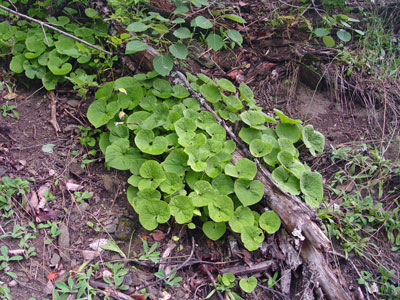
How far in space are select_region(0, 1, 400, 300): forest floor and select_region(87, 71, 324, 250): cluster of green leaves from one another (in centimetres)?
18

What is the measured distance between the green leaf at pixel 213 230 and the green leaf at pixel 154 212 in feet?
0.91

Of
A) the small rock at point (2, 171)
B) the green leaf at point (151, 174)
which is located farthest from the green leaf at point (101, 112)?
the small rock at point (2, 171)

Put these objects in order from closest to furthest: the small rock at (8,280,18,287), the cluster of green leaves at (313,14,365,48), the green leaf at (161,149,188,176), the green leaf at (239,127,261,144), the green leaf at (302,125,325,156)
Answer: the small rock at (8,280,18,287) → the green leaf at (161,149,188,176) → the green leaf at (239,127,261,144) → the green leaf at (302,125,325,156) → the cluster of green leaves at (313,14,365,48)

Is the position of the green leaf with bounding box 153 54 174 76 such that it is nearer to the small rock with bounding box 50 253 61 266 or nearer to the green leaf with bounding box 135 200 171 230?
the green leaf with bounding box 135 200 171 230

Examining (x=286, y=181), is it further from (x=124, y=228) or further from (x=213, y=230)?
(x=124, y=228)

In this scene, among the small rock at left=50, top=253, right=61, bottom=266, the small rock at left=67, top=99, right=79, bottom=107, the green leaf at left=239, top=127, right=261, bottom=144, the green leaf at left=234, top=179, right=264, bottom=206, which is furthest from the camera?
the small rock at left=67, top=99, right=79, bottom=107

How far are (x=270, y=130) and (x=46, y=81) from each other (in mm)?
2027

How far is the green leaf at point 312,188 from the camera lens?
2206 mm

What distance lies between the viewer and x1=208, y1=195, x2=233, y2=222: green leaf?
2.09 meters

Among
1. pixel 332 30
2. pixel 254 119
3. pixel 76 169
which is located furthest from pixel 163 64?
pixel 332 30

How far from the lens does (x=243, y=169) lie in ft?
7.36

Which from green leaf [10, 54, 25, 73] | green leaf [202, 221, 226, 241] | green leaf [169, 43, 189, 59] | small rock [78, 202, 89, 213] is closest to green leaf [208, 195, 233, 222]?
green leaf [202, 221, 226, 241]

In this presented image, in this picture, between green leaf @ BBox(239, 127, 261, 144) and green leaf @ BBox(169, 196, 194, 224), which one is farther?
green leaf @ BBox(239, 127, 261, 144)

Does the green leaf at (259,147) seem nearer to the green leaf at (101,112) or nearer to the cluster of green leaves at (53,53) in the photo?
the green leaf at (101,112)
